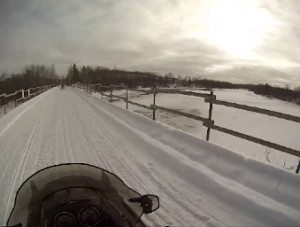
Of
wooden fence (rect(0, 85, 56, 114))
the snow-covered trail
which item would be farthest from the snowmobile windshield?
wooden fence (rect(0, 85, 56, 114))

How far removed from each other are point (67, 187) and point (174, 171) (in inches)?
134

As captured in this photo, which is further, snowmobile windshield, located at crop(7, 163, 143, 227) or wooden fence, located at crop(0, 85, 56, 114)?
wooden fence, located at crop(0, 85, 56, 114)

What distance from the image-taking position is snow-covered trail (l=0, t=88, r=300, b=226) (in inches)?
156

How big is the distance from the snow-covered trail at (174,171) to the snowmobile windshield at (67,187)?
125cm

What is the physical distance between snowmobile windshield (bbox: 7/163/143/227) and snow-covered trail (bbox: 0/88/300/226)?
125cm

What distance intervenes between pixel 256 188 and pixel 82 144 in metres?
4.38

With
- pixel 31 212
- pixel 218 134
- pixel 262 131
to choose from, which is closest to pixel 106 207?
pixel 31 212

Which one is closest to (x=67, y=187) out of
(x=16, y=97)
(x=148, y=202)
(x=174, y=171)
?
(x=148, y=202)

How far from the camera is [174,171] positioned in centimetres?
566

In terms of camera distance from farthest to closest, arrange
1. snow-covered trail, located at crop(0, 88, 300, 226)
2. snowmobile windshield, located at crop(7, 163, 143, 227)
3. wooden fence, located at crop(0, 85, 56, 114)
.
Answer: wooden fence, located at crop(0, 85, 56, 114) < snow-covered trail, located at crop(0, 88, 300, 226) < snowmobile windshield, located at crop(7, 163, 143, 227)

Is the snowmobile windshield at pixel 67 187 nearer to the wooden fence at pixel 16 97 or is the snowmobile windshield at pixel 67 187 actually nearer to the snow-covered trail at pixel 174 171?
the snow-covered trail at pixel 174 171

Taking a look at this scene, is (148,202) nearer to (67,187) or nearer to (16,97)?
(67,187)

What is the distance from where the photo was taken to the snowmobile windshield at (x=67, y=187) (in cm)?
234

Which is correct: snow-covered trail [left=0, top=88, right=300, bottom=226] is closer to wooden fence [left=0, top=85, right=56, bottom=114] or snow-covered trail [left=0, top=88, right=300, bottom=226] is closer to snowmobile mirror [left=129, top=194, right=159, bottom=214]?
snowmobile mirror [left=129, top=194, right=159, bottom=214]
